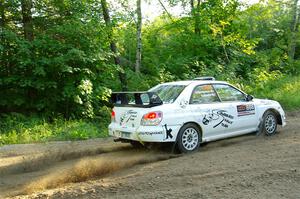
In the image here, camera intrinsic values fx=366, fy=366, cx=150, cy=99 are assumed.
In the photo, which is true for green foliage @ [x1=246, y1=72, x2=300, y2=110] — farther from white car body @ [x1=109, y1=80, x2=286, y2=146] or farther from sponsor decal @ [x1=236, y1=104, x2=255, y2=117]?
white car body @ [x1=109, y1=80, x2=286, y2=146]

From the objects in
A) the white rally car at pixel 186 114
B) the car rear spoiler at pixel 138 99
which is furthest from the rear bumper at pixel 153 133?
the car rear spoiler at pixel 138 99

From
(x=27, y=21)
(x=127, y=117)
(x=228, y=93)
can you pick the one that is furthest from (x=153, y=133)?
(x=27, y=21)

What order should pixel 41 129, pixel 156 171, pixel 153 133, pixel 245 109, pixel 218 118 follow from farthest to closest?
pixel 41 129, pixel 245 109, pixel 218 118, pixel 153 133, pixel 156 171

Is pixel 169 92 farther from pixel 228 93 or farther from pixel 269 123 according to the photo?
pixel 269 123

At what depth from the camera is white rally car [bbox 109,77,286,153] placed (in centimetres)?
754

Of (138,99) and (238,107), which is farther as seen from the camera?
(238,107)

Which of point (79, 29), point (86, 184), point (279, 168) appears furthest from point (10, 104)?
point (279, 168)

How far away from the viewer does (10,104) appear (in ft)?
39.0

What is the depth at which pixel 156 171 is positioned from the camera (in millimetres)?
6383

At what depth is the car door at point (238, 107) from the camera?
877 centimetres

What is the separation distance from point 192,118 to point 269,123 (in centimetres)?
281

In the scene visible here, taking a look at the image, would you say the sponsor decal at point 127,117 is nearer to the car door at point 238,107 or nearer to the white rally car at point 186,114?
the white rally car at point 186,114

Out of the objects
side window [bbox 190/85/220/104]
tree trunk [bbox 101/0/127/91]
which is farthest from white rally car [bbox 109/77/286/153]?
tree trunk [bbox 101/0/127/91]

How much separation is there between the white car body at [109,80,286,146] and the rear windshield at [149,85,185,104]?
0.30 feet
